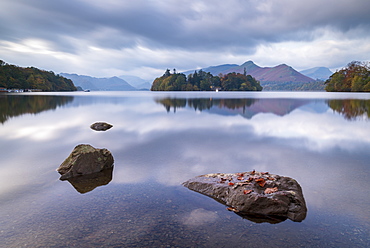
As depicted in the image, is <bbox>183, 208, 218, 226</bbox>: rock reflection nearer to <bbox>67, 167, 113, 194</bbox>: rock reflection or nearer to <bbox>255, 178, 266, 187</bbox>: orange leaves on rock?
<bbox>255, 178, 266, 187</bbox>: orange leaves on rock

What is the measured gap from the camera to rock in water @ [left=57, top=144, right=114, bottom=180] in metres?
9.65

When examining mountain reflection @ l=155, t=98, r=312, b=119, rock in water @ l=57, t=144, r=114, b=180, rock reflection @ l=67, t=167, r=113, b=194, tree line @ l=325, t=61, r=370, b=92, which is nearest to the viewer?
rock reflection @ l=67, t=167, r=113, b=194

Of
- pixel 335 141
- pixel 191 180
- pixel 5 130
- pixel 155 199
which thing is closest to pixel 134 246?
pixel 155 199

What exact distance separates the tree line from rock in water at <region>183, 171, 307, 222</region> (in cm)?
14597

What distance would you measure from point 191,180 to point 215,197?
1.36 meters

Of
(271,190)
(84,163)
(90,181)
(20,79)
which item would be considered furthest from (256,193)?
(20,79)

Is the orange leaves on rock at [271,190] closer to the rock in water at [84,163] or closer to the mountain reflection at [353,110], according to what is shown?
the rock in water at [84,163]

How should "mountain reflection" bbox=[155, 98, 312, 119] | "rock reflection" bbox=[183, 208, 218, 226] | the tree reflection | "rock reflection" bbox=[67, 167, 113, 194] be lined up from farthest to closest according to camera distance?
the tree reflection
"mountain reflection" bbox=[155, 98, 312, 119]
"rock reflection" bbox=[67, 167, 113, 194]
"rock reflection" bbox=[183, 208, 218, 226]

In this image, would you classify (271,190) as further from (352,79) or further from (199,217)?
(352,79)

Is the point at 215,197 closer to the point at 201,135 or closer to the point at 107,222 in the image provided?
the point at 107,222

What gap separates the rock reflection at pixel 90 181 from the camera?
840 cm

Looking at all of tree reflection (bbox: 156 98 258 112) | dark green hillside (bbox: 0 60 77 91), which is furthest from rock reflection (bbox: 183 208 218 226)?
dark green hillside (bbox: 0 60 77 91)

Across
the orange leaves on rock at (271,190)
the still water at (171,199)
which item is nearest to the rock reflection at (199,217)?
the still water at (171,199)

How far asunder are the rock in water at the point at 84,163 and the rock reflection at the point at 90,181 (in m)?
0.28
